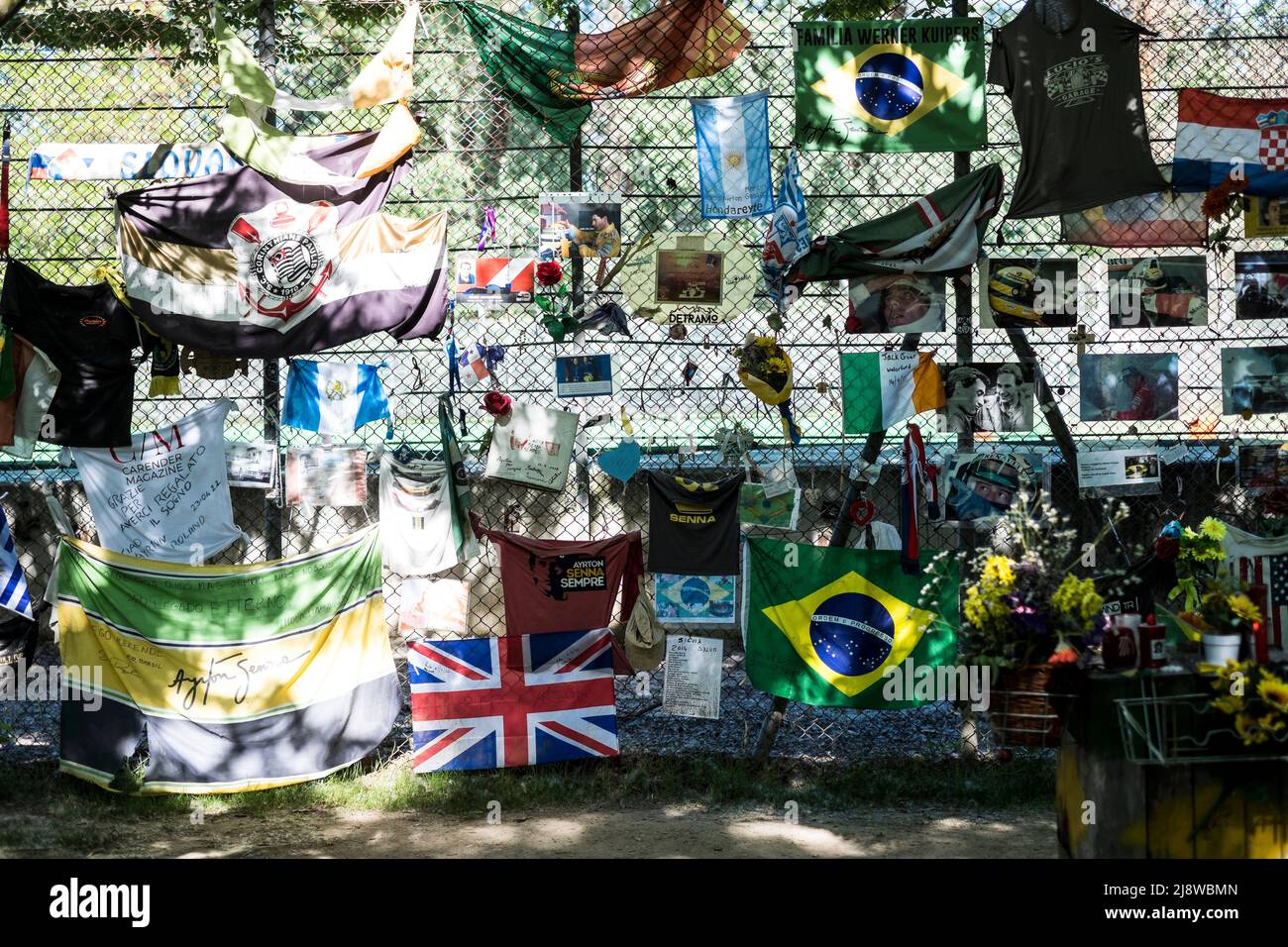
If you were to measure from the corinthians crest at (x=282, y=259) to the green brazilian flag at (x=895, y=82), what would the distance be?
291 cm

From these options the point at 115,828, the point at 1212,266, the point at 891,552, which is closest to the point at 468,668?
the point at 115,828

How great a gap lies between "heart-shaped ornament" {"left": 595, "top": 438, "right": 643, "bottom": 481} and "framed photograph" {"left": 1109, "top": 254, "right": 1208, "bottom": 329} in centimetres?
303

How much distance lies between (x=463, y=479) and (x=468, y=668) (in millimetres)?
1160

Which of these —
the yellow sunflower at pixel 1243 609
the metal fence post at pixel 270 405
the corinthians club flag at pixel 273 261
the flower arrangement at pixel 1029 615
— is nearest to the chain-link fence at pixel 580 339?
the metal fence post at pixel 270 405

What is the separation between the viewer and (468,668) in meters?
7.22

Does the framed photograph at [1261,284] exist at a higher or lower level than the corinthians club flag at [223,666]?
higher

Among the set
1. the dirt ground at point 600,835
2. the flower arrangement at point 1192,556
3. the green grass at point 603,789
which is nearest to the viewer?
the dirt ground at point 600,835

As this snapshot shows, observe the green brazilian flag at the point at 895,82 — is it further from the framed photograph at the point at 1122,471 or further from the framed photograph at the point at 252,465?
the framed photograph at the point at 252,465

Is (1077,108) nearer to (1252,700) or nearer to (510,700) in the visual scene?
(1252,700)

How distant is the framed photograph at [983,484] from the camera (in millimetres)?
7492

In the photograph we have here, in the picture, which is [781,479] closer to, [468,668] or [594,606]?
[594,606]

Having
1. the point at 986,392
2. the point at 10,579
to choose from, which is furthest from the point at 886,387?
the point at 10,579

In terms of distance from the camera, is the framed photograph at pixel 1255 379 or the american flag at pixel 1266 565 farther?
the framed photograph at pixel 1255 379

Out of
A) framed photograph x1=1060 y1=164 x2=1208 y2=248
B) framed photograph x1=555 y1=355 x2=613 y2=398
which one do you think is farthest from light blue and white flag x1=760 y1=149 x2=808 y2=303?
framed photograph x1=1060 y1=164 x2=1208 y2=248
